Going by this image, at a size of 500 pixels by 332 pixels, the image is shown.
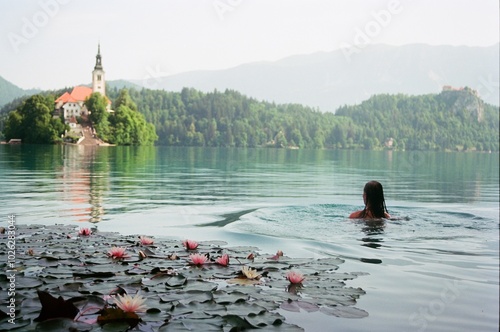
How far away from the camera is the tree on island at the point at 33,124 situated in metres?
79.1

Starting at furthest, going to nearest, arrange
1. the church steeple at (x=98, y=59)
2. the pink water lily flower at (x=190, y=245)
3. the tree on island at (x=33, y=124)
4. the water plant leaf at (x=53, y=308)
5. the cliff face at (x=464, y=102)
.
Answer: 1. the cliff face at (x=464, y=102)
2. the church steeple at (x=98, y=59)
3. the tree on island at (x=33, y=124)
4. the pink water lily flower at (x=190, y=245)
5. the water plant leaf at (x=53, y=308)

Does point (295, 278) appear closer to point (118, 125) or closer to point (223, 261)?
point (223, 261)

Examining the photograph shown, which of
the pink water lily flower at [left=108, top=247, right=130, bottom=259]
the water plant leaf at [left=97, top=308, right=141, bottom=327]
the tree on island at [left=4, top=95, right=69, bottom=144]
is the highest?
the tree on island at [left=4, top=95, right=69, bottom=144]

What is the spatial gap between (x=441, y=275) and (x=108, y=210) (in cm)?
740

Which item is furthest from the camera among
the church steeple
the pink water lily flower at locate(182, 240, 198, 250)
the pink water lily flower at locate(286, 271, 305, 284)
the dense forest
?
the dense forest

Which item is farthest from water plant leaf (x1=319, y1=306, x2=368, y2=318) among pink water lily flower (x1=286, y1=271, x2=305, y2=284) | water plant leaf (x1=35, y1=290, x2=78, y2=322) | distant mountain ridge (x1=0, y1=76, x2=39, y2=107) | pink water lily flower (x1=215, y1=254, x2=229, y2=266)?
distant mountain ridge (x1=0, y1=76, x2=39, y2=107)

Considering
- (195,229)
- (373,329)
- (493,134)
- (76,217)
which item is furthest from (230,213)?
(493,134)

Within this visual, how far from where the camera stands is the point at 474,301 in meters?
5.31

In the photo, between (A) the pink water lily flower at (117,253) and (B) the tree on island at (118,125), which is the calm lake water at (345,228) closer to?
(A) the pink water lily flower at (117,253)

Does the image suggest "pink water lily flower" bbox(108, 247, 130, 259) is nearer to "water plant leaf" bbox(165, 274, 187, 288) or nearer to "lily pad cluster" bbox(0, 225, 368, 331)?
"lily pad cluster" bbox(0, 225, 368, 331)

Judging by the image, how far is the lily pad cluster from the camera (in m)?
3.88

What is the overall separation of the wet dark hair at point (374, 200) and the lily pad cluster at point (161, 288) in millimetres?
4236

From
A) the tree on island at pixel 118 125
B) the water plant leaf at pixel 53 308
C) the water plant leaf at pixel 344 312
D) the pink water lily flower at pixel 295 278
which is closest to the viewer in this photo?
the water plant leaf at pixel 53 308

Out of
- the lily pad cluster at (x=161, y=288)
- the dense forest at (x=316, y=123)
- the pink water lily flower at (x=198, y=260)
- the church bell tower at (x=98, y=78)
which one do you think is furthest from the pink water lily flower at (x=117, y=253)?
the church bell tower at (x=98, y=78)
